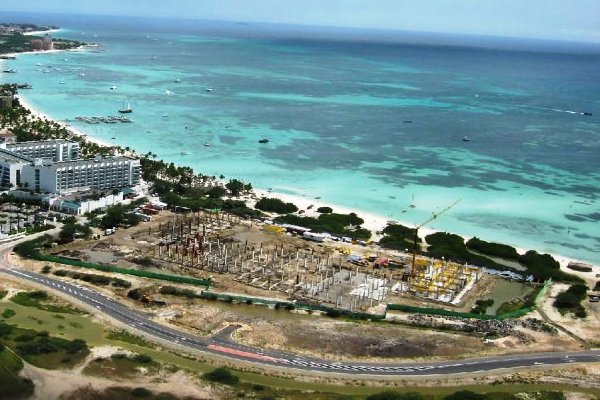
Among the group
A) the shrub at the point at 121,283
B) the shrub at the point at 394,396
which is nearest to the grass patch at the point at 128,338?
the shrub at the point at 121,283

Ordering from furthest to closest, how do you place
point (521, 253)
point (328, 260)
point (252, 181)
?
point (252, 181), point (521, 253), point (328, 260)

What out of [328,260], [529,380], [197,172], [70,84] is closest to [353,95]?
[70,84]

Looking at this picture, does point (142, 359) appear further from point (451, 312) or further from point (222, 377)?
point (451, 312)

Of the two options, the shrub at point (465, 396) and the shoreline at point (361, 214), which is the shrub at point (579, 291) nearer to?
the shoreline at point (361, 214)

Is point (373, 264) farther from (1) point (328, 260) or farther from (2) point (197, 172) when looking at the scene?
(2) point (197, 172)

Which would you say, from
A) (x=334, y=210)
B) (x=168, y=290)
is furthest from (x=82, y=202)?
(x=334, y=210)

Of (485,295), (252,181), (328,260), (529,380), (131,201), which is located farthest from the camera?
(252,181)

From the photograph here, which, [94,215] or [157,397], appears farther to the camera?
[94,215]

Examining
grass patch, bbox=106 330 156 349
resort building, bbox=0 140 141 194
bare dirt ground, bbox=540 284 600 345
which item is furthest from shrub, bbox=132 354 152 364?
resort building, bbox=0 140 141 194
